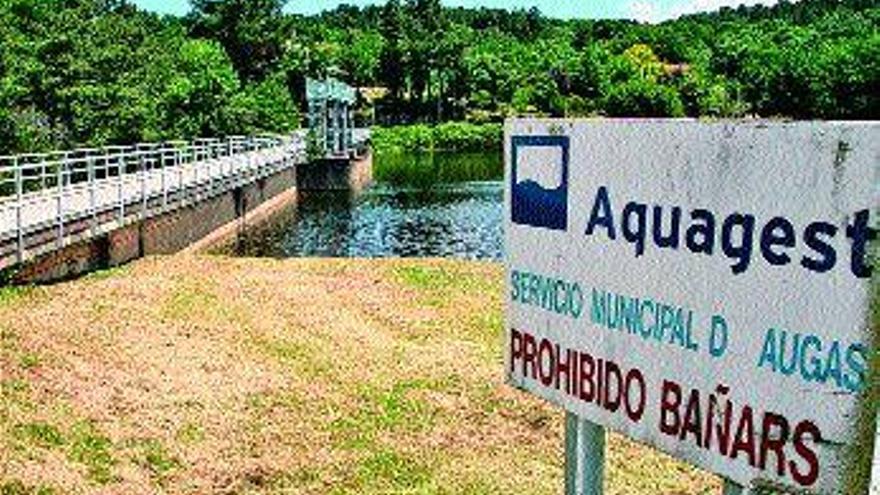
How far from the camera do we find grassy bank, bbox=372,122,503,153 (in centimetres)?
10525

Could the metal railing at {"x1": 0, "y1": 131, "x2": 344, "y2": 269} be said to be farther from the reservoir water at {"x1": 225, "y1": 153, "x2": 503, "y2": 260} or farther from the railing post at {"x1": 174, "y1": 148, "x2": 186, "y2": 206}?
the reservoir water at {"x1": 225, "y1": 153, "x2": 503, "y2": 260}

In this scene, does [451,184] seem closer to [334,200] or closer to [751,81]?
[334,200]

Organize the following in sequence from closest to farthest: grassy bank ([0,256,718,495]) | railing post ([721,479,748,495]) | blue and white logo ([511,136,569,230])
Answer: railing post ([721,479,748,495]) < blue and white logo ([511,136,569,230]) < grassy bank ([0,256,718,495])

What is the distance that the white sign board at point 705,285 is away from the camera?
125 inches

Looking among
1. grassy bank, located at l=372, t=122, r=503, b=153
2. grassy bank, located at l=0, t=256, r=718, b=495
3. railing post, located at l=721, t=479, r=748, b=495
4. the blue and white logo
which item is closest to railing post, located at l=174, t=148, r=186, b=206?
grassy bank, located at l=0, t=256, r=718, b=495

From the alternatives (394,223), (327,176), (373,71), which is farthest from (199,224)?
(373,71)

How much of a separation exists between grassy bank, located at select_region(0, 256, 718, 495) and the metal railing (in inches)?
55.6

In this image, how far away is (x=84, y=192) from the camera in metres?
23.4

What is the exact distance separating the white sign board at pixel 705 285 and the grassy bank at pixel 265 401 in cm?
576

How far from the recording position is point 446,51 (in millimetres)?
123688

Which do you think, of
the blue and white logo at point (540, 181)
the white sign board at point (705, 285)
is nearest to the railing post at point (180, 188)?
the blue and white logo at point (540, 181)

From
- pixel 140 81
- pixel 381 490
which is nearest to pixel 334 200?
pixel 140 81

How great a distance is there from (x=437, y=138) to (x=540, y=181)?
105 m

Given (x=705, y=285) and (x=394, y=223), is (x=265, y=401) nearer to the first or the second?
(x=705, y=285)
